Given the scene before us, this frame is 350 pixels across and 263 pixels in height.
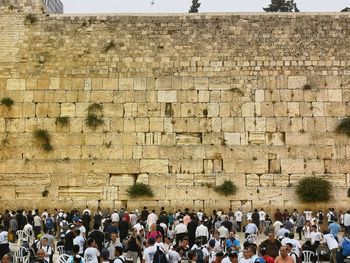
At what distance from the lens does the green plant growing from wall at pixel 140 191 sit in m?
19.2

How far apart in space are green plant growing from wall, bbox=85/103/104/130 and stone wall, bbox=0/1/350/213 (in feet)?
0.49

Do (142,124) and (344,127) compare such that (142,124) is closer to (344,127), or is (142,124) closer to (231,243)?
(344,127)

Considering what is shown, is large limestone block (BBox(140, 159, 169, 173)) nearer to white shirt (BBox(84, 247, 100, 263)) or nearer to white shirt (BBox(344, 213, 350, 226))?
white shirt (BBox(344, 213, 350, 226))

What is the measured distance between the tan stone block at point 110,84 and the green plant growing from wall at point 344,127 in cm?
745

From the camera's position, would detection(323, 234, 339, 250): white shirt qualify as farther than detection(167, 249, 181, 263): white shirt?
Yes

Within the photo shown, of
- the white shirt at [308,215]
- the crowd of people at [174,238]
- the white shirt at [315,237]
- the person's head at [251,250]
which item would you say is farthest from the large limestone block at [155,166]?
the person's head at [251,250]

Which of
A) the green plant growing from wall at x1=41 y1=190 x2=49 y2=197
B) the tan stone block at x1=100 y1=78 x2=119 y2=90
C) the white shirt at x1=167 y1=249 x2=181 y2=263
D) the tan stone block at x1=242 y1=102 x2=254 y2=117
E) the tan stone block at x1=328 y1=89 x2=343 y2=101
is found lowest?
the white shirt at x1=167 y1=249 x2=181 y2=263

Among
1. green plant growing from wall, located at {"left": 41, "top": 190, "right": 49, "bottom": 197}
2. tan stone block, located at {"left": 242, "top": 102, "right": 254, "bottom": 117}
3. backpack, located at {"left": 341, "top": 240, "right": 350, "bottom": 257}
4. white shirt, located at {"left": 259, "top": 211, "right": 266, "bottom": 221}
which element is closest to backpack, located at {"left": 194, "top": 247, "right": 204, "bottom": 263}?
backpack, located at {"left": 341, "top": 240, "right": 350, "bottom": 257}

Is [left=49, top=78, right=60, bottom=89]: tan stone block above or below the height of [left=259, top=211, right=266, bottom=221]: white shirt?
above

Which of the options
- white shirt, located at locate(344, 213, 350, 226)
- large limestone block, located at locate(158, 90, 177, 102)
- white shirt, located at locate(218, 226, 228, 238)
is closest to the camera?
white shirt, located at locate(218, 226, 228, 238)

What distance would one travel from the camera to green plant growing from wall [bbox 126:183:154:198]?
63.2 feet

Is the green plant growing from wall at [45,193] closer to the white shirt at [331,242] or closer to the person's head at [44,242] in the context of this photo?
the person's head at [44,242]

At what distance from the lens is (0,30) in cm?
2044

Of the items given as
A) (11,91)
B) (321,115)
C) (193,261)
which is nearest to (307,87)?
(321,115)
